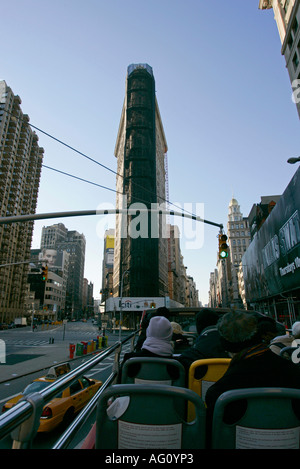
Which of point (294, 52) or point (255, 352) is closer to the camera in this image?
point (255, 352)

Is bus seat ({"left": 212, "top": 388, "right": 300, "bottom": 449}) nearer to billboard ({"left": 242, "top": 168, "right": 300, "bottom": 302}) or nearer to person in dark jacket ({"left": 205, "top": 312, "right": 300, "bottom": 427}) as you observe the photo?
person in dark jacket ({"left": 205, "top": 312, "right": 300, "bottom": 427})

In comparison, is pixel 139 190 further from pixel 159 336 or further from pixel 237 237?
pixel 159 336

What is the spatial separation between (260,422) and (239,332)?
863 millimetres

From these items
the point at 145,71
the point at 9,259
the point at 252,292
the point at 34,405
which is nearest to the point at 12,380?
the point at 34,405

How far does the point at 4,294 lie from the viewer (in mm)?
77875

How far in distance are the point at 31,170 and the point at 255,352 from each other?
11064 centimetres

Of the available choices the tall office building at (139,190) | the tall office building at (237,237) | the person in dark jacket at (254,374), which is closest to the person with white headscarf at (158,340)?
the person in dark jacket at (254,374)

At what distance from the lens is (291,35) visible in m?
33.0

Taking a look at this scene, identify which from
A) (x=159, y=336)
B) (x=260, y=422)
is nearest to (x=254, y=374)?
(x=260, y=422)

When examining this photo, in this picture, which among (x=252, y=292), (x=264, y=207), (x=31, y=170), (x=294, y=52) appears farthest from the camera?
(x=31, y=170)

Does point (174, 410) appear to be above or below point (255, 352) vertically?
below
